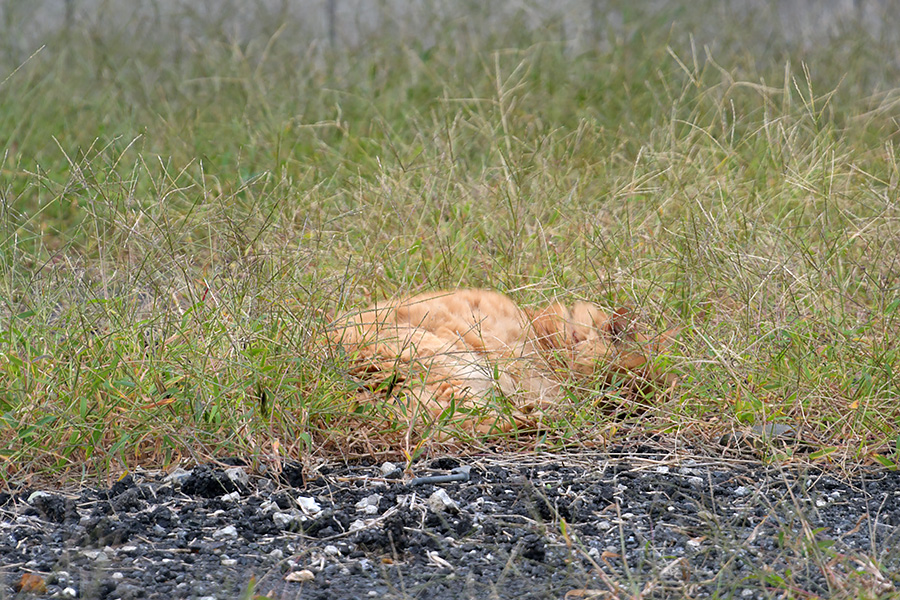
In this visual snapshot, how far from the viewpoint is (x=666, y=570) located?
1938mm

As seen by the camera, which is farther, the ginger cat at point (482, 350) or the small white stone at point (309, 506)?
the ginger cat at point (482, 350)

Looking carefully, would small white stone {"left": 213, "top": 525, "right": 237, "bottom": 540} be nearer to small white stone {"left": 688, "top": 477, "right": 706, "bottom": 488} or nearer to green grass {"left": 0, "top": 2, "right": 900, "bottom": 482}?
green grass {"left": 0, "top": 2, "right": 900, "bottom": 482}

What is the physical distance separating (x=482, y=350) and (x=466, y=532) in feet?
2.73

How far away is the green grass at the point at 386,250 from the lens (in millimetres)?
2711

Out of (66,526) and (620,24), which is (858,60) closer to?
(620,24)

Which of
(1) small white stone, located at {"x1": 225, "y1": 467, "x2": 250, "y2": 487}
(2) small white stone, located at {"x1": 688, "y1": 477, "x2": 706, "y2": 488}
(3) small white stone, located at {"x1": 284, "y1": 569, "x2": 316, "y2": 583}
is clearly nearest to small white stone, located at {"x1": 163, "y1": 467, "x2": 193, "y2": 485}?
(1) small white stone, located at {"x1": 225, "y1": 467, "x2": 250, "y2": 487}

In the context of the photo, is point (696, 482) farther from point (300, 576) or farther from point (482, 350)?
point (300, 576)

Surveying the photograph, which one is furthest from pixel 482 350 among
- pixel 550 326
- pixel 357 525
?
pixel 357 525

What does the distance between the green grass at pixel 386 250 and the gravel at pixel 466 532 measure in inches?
5.8

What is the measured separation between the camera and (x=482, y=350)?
3.01 meters

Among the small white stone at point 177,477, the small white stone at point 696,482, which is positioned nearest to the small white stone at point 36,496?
the small white stone at point 177,477

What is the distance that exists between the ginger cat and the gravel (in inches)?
9.9

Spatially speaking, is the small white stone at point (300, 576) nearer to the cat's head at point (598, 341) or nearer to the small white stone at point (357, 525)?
the small white stone at point (357, 525)

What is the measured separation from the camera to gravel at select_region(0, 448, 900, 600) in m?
1.98
